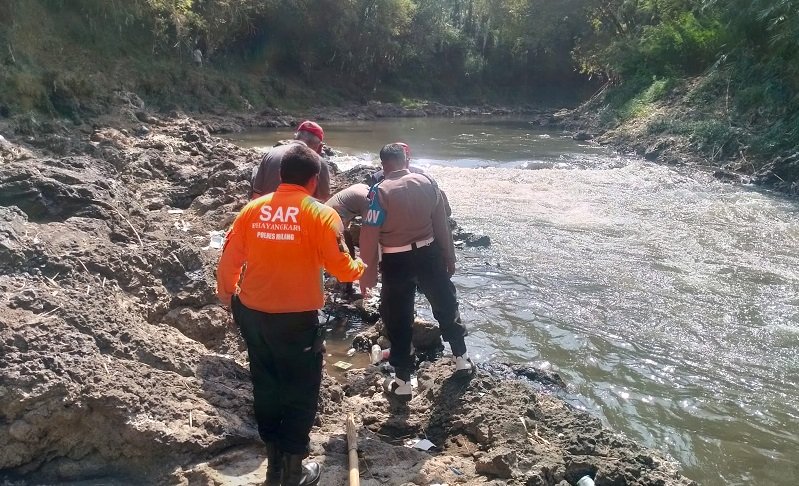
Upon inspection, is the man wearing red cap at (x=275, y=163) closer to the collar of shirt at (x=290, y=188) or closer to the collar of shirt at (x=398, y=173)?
the collar of shirt at (x=398, y=173)

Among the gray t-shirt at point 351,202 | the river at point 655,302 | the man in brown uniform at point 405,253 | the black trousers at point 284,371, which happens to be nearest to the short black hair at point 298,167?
the black trousers at point 284,371

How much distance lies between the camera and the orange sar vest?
11.5 feet

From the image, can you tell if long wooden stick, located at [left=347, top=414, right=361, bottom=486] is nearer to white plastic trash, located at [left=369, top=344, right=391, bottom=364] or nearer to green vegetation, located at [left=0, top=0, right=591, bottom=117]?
white plastic trash, located at [left=369, top=344, right=391, bottom=364]

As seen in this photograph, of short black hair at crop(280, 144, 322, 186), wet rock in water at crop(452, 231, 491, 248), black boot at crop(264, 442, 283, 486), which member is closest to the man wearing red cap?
short black hair at crop(280, 144, 322, 186)

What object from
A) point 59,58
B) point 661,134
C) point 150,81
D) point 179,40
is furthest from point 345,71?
point 661,134

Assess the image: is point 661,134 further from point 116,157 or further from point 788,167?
point 116,157

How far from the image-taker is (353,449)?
155 inches

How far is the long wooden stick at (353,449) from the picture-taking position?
3637 millimetres

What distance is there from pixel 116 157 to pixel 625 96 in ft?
72.9

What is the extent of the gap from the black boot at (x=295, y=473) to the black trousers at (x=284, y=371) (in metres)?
0.04

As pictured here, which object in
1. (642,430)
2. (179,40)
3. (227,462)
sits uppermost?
(179,40)

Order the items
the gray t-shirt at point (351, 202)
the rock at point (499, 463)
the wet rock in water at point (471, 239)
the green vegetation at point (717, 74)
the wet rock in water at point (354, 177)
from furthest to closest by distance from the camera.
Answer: the green vegetation at point (717, 74)
the wet rock in water at point (354, 177)
the wet rock in water at point (471, 239)
the gray t-shirt at point (351, 202)
the rock at point (499, 463)

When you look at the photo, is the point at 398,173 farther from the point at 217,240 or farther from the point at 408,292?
the point at 217,240

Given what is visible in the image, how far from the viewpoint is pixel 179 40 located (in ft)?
97.9
